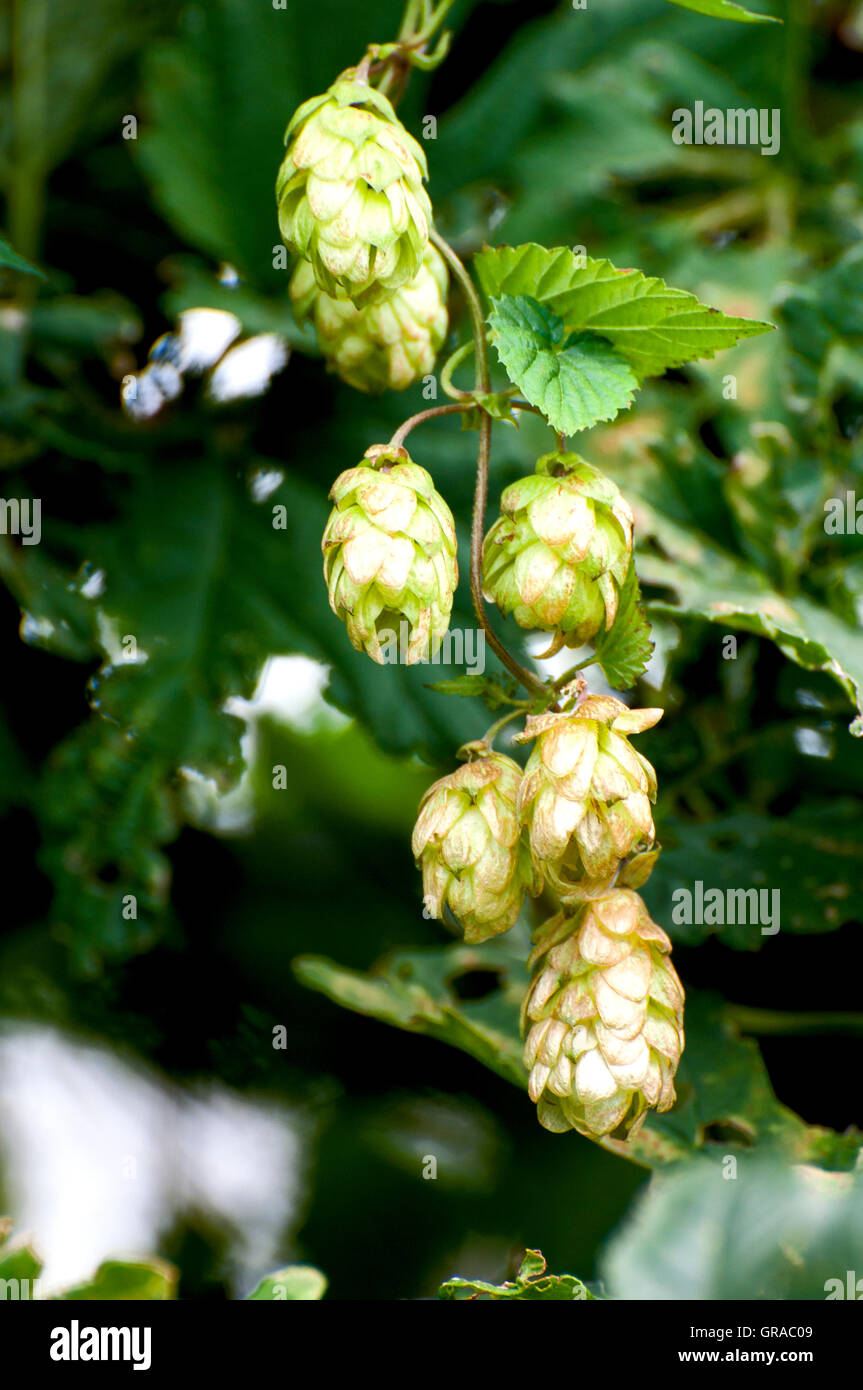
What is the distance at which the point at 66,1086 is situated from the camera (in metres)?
1.05

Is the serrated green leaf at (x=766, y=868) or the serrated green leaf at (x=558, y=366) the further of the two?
the serrated green leaf at (x=766, y=868)

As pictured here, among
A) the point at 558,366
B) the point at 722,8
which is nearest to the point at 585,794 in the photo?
the point at 558,366

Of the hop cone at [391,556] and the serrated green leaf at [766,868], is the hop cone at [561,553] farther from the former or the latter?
the serrated green leaf at [766,868]

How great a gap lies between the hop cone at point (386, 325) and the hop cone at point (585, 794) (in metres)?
0.20

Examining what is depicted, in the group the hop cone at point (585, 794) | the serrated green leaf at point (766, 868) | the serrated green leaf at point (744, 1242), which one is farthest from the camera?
the serrated green leaf at point (766, 868)

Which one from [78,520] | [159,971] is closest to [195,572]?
[78,520]

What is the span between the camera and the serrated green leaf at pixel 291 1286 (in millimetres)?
635

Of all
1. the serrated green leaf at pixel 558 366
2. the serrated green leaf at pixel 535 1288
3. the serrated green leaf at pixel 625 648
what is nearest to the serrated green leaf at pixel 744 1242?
the serrated green leaf at pixel 535 1288

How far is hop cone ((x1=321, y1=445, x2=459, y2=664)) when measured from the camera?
446 millimetres

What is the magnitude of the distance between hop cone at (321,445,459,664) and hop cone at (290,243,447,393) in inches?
4.1

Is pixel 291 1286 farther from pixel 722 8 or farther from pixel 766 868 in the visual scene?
pixel 722 8

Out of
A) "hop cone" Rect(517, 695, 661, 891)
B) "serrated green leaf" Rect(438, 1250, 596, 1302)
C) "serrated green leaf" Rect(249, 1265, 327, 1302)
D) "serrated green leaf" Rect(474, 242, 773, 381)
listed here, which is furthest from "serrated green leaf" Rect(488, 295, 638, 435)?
"serrated green leaf" Rect(249, 1265, 327, 1302)

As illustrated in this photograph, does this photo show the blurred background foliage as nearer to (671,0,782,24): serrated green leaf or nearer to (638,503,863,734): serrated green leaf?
(638,503,863,734): serrated green leaf

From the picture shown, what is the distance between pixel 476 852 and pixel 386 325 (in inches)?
10.1
